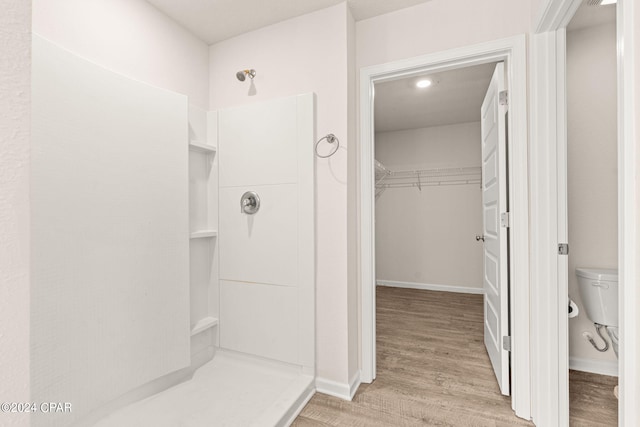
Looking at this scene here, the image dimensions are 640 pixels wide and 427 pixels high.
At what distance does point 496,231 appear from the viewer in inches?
77.1

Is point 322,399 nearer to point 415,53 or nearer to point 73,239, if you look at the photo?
point 73,239

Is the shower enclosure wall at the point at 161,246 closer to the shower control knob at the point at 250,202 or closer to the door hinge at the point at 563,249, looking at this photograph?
the shower control knob at the point at 250,202

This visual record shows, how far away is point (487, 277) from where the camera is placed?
93.0 inches

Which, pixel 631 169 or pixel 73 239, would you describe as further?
pixel 73 239

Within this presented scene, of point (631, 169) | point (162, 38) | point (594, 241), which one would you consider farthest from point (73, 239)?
point (594, 241)

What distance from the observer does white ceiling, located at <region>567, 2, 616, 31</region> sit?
1.98 meters

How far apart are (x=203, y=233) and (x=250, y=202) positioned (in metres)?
→ 0.41

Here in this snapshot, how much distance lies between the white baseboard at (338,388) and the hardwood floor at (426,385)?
30 millimetres

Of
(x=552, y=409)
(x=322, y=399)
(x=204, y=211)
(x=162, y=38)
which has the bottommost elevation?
(x=322, y=399)

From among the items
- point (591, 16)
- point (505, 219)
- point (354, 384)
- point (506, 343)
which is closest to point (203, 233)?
point (354, 384)

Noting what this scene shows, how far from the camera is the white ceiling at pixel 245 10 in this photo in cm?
189

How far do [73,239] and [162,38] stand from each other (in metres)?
1.36

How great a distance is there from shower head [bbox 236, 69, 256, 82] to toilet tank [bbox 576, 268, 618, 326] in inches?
102

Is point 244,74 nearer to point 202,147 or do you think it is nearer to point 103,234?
point 202,147
